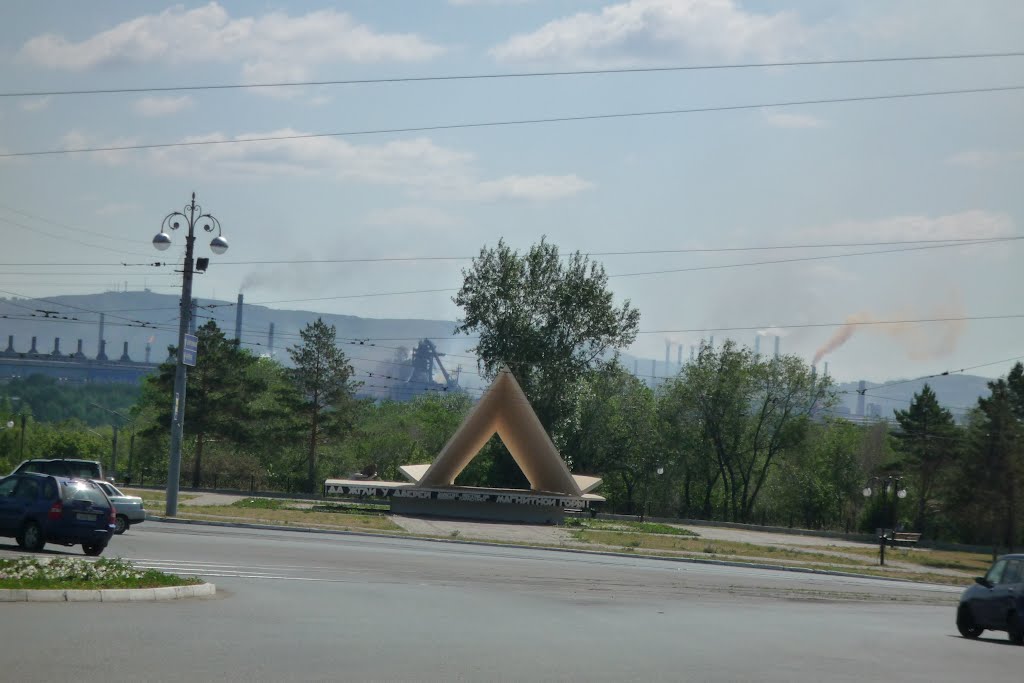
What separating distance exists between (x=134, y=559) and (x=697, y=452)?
210 feet

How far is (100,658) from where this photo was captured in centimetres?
939

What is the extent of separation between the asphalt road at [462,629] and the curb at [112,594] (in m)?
0.33

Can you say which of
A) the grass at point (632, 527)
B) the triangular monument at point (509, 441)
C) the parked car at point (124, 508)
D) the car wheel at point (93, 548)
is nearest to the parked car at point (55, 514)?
the car wheel at point (93, 548)

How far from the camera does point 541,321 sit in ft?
221

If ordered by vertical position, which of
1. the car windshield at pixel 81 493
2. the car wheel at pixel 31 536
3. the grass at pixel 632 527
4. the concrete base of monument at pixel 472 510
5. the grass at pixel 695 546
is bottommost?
the grass at pixel 632 527

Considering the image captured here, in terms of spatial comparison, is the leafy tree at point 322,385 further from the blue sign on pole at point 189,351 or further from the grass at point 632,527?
the blue sign on pole at point 189,351

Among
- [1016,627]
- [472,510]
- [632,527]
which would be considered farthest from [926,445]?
[1016,627]

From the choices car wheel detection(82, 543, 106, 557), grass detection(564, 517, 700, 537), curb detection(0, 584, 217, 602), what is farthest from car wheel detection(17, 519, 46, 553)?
grass detection(564, 517, 700, 537)

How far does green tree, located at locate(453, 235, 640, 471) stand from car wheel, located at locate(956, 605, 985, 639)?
4871 cm

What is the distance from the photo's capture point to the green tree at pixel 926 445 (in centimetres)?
6994

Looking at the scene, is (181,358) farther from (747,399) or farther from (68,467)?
(747,399)

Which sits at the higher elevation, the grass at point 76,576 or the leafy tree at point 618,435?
the leafy tree at point 618,435

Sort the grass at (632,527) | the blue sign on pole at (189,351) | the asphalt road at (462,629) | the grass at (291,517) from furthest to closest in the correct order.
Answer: the grass at (632,527)
the grass at (291,517)
the blue sign on pole at (189,351)
the asphalt road at (462,629)

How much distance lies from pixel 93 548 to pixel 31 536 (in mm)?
1104
